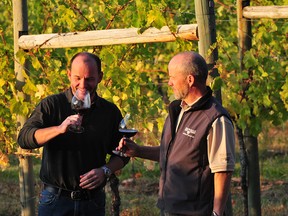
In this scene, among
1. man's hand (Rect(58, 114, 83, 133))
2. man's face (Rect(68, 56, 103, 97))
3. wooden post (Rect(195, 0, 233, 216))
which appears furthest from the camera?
wooden post (Rect(195, 0, 233, 216))

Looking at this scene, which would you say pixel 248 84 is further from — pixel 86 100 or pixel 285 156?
pixel 285 156

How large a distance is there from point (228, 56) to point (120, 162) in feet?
5.87

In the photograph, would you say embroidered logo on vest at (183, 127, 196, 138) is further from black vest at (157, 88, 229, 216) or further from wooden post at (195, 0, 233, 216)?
wooden post at (195, 0, 233, 216)

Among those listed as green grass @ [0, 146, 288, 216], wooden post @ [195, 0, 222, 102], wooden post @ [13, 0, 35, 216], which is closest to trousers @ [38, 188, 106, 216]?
wooden post @ [195, 0, 222, 102]

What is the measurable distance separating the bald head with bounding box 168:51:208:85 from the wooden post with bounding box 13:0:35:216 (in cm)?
332

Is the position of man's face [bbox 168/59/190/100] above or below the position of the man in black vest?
above

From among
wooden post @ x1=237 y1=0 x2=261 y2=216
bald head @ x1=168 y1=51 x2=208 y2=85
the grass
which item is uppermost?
bald head @ x1=168 y1=51 x2=208 y2=85

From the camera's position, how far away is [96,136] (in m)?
5.64

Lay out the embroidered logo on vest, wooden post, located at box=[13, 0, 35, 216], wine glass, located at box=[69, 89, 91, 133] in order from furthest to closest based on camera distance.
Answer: wooden post, located at box=[13, 0, 35, 216] → wine glass, located at box=[69, 89, 91, 133] → the embroidered logo on vest

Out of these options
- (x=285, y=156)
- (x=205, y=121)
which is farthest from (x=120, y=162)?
(x=285, y=156)

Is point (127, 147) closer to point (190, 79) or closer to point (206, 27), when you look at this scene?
point (190, 79)

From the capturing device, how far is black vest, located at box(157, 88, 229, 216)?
489 centimetres

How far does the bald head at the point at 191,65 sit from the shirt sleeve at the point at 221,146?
0.27m

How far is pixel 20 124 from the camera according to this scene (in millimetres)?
8102
